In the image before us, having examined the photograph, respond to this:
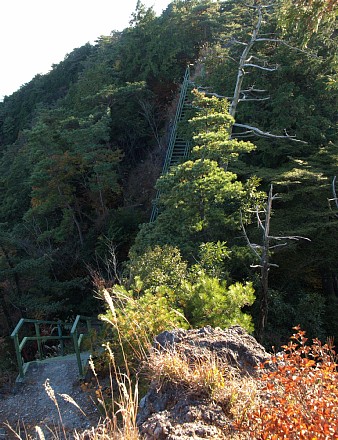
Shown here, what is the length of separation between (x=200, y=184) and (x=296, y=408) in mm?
6618

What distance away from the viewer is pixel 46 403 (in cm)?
529

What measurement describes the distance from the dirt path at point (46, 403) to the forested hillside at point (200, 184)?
1.46 meters

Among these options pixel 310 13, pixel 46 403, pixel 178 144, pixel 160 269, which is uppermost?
pixel 310 13

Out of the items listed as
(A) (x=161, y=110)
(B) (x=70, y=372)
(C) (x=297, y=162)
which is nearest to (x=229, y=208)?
(C) (x=297, y=162)

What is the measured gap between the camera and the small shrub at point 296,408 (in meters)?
1.84

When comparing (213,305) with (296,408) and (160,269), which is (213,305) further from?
(296,408)

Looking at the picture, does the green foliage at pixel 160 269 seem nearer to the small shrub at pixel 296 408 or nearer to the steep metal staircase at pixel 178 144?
the small shrub at pixel 296 408

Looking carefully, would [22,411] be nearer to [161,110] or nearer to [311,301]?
[311,301]

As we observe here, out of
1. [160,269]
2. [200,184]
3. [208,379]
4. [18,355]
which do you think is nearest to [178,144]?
[200,184]

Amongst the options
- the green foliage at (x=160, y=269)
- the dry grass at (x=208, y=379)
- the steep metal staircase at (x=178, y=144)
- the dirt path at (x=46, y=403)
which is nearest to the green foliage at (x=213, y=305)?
the green foliage at (x=160, y=269)

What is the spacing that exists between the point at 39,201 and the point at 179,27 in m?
10.9

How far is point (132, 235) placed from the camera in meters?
15.1

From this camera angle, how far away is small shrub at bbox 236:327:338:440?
1841mm

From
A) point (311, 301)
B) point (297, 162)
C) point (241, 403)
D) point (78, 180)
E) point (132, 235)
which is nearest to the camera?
point (241, 403)
